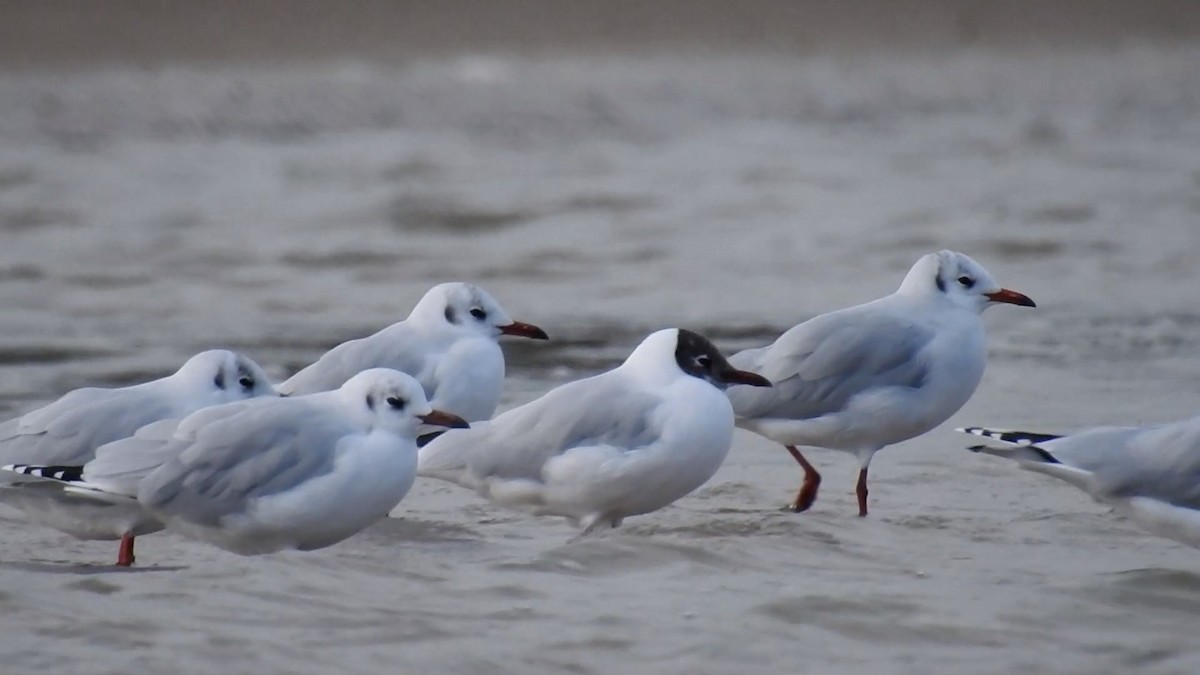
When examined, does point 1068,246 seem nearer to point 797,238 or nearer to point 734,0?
point 797,238

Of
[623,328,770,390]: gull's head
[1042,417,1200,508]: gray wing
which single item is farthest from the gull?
[1042,417,1200,508]: gray wing

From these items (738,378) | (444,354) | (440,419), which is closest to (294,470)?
(440,419)

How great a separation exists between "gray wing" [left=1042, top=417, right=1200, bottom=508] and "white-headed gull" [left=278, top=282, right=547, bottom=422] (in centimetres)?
216

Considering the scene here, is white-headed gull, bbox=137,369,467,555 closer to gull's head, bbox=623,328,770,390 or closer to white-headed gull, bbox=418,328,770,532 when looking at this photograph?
white-headed gull, bbox=418,328,770,532

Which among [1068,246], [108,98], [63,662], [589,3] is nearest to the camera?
[63,662]

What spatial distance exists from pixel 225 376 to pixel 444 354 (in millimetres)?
1156

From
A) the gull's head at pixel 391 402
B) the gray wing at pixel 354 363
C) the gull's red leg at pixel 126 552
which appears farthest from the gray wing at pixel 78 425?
the gray wing at pixel 354 363

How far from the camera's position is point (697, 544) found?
274 inches

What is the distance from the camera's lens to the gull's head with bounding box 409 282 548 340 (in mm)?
8344

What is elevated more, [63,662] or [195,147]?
[195,147]

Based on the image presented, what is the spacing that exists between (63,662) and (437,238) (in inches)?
406

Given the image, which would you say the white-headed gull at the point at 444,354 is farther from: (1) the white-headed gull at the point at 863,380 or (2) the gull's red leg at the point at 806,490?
(2) the gull's red leg at the point at 806,490

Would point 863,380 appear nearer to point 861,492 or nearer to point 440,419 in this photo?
point 861,492

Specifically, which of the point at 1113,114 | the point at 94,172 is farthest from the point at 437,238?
the point at 1113,114
